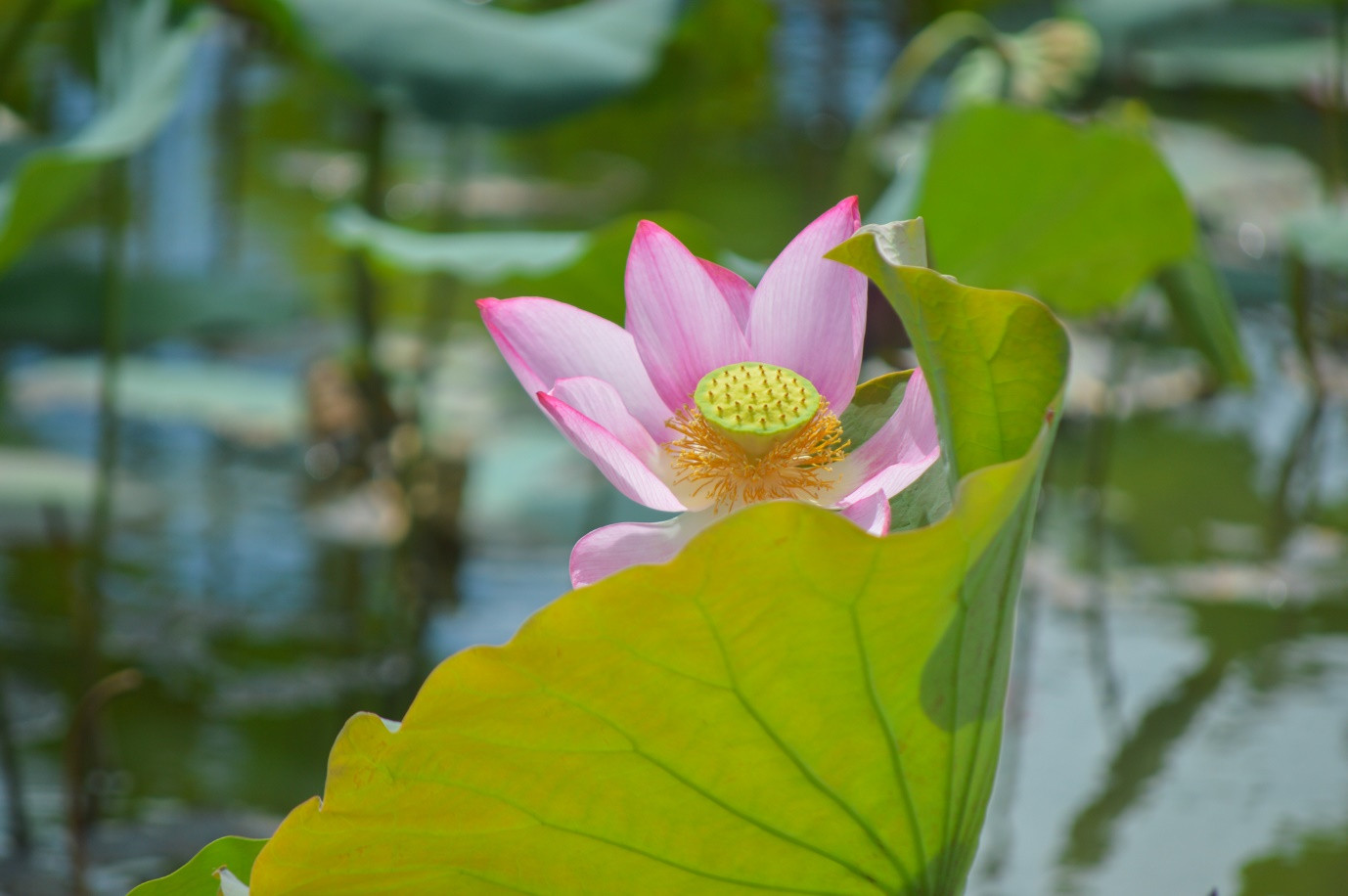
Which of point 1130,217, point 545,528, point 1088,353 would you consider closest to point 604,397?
point 1130,217

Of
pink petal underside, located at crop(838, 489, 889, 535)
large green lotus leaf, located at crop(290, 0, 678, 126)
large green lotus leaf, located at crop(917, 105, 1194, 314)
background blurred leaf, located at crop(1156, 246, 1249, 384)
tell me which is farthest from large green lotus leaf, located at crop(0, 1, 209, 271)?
background blurred leaf, located at crop(1156, 246, 1249, 384)

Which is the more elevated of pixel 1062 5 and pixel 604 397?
pixel 1062 5

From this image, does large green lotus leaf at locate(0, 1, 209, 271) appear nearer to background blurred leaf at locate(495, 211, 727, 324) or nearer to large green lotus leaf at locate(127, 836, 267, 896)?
background blurred leaf at locate(495, 211, 727, 324)

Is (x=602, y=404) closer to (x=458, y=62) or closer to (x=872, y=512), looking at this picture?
(x=872, y=512)

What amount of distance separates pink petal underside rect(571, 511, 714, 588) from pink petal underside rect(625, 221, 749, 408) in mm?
47

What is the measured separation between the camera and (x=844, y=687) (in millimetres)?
310

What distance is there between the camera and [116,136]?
34.0 inches

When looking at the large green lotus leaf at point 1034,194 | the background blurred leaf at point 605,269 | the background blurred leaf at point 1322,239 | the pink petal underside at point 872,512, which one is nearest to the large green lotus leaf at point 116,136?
the background blurred leaf at point 605,269

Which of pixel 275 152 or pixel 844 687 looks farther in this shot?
pixel 275 152

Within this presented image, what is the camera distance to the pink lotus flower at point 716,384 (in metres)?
0.33

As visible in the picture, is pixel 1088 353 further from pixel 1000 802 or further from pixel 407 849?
pixel 407 849

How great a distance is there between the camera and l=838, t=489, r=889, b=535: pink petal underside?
0.31 metres

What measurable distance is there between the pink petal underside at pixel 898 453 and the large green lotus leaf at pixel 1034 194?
553 mm

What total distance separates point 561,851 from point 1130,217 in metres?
0.76
